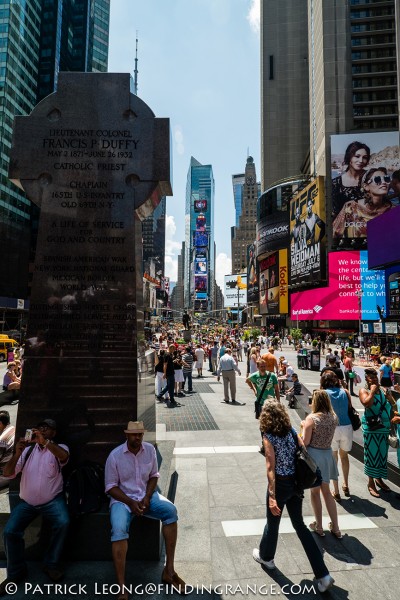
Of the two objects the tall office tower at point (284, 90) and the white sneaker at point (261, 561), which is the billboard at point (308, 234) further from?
the white sneaker at point (261, 561)

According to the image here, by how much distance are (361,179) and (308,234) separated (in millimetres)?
11419

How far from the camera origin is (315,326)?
65.5 metres

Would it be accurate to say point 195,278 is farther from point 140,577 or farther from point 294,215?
point 140,577

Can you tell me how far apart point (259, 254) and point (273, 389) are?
80582mm

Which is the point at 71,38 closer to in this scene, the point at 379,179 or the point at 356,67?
the point at 356,67

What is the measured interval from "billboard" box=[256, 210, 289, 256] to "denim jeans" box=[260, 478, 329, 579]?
7661cm

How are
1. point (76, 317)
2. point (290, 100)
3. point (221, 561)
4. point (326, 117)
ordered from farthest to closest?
point (290, 100) < point (326, 117) < point (76, 317) < point (221, 561)

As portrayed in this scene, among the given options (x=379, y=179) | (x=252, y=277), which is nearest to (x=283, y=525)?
(x=379, y=179)

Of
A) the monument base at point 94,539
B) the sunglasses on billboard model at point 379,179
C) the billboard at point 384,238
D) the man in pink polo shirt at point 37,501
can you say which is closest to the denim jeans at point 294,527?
the monument base at point 94,539

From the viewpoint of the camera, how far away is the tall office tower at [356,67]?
209 feet

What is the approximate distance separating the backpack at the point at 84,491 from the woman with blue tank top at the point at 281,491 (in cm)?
164

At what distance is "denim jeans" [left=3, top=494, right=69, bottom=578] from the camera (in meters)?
3.18

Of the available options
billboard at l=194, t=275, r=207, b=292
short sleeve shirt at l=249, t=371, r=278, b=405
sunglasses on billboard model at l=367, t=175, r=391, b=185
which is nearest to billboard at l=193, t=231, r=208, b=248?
billboard at l=194, t=275, r=207, b=292

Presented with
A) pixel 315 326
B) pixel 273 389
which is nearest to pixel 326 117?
pixel 315 326
